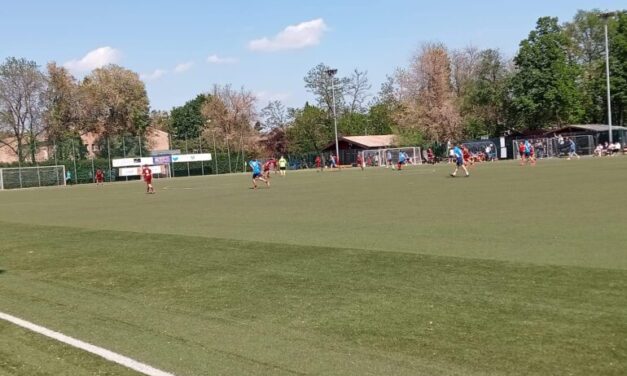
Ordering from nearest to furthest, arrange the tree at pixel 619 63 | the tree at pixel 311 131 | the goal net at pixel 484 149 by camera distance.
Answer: the goal net at pixel 484 149, the tree at pixel 619 63, the tree at pixel 311 131

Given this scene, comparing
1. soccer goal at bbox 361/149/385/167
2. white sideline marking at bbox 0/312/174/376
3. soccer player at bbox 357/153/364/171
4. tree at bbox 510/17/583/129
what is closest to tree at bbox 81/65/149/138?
soccer player at bbox 357/153/364/171

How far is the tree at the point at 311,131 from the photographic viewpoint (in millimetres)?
101875

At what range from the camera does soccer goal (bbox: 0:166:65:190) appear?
2734 inches

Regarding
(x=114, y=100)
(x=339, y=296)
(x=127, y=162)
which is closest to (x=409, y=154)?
(x=127, y=162)

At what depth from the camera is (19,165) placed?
7712 centimetres

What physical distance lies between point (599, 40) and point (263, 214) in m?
→ 80.5

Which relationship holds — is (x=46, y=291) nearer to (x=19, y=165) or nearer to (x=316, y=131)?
(x=19, y=165)

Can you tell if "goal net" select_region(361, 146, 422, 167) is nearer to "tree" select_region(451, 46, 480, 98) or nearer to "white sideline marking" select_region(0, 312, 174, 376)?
"tree" select_region(451, 46, 480, 98)

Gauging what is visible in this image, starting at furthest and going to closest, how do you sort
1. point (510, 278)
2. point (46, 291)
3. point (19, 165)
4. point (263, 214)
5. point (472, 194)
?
point (19, 165), point (472, 194), point (263, 214), point (46, 291), point (510, 278)

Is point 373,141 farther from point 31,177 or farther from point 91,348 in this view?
point 91,348

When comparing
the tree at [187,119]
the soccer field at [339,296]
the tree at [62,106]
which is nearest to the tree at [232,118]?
the tree at [62,106]

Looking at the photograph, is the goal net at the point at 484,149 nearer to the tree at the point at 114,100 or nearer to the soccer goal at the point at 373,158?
the soccer goal at the point at 373,158

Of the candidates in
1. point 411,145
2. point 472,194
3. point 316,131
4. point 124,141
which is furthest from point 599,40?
point 472,194

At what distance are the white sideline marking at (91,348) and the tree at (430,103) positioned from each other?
79.1 m
